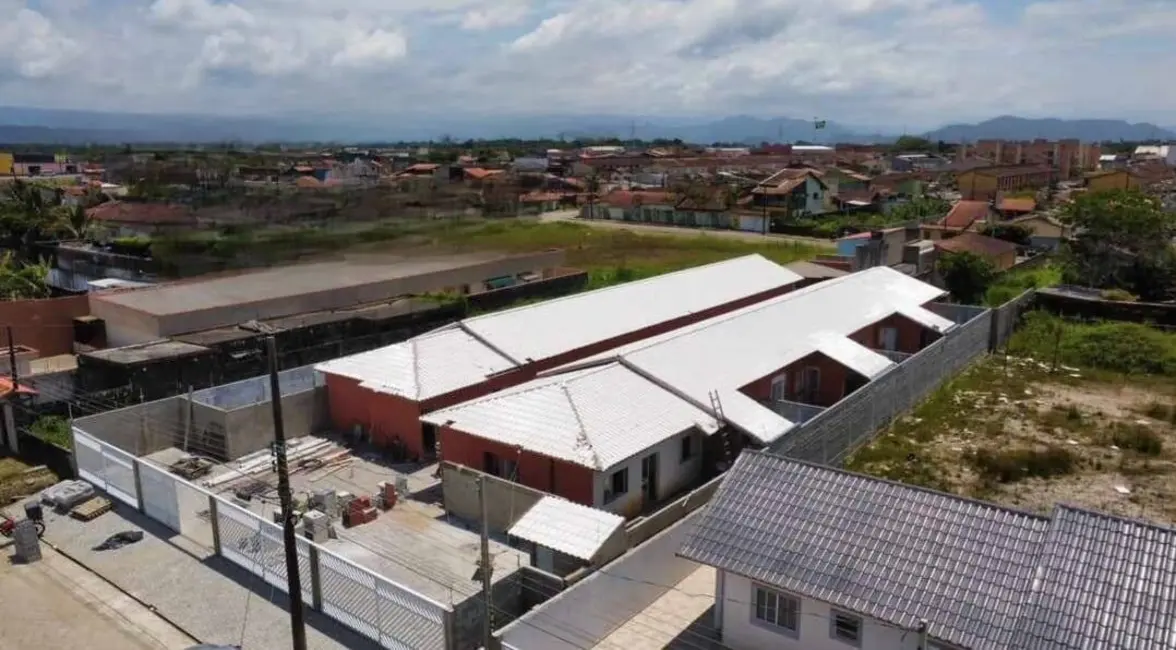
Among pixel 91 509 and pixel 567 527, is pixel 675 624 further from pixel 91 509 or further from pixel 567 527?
pixel 91 509

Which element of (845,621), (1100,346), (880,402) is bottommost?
(1100,346)

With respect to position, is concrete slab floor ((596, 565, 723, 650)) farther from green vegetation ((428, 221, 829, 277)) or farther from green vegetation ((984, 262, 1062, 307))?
green vegetation ((984, 262, 1062, 307))

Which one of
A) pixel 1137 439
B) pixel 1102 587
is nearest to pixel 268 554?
pixel 1102 587

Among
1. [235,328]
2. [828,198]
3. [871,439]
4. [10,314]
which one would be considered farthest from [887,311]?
[828,198]

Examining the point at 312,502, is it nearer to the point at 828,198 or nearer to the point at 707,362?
the point at 707,362

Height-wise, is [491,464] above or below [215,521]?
above

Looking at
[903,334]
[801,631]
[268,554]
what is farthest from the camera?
[903,334]

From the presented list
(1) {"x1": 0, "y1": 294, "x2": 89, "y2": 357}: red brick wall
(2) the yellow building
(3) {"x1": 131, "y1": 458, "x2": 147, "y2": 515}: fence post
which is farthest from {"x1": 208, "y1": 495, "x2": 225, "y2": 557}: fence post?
(2) the yellow building
